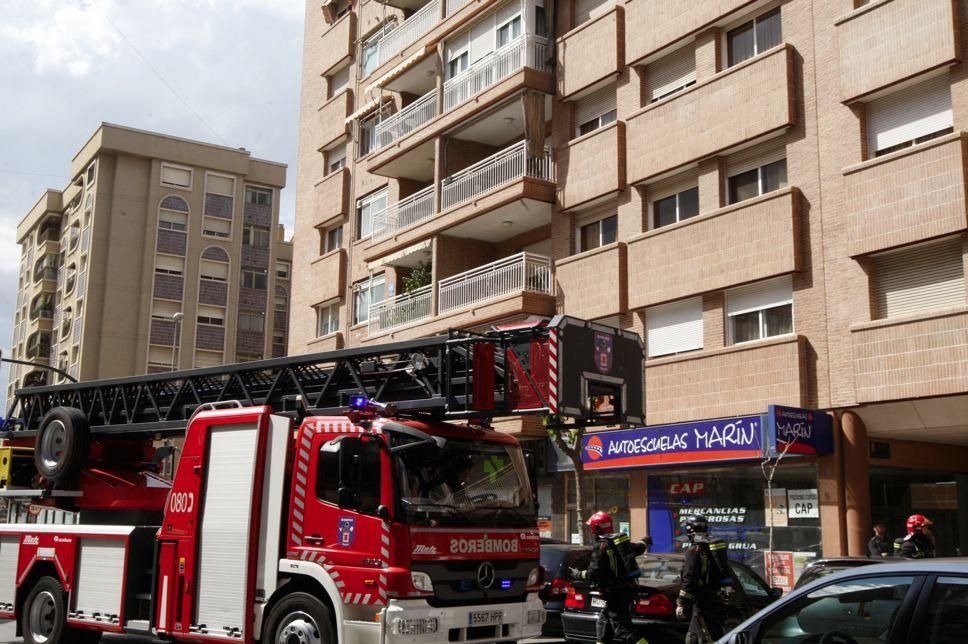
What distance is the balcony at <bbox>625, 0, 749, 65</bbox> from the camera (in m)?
20.5

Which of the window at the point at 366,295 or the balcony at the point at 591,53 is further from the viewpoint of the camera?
the window at the point at 366,295

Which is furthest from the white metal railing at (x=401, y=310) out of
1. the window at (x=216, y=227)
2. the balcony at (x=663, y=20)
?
the window at (x=216, y=227)

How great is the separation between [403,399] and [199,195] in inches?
2050

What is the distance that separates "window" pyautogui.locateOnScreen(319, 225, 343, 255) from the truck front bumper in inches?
962

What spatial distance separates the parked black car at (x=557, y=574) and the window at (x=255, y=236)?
50.6 meters

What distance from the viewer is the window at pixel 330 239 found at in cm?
3305

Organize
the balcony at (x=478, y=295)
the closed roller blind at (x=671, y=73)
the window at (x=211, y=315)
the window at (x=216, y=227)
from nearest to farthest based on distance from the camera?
the closed roller blind at (x=671, y=73)
the balcony at (x=478, y=295)
the window at (x=211, y=315)
the window at (x=216, y=227)

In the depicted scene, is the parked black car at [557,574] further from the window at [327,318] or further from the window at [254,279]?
the window at [254,279]

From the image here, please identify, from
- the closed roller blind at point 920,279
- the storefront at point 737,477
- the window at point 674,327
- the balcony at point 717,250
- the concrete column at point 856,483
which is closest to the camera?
the closed roller blind at point 920,279

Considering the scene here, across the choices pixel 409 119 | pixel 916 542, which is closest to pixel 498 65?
pixel 409 119

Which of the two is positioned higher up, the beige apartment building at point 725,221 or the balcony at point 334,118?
the balcony at point 334,118

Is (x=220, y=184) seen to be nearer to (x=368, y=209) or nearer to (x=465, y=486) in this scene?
(x=368, y=209)

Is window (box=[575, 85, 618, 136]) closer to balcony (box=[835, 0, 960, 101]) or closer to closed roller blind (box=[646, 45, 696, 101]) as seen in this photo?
closed roller blind (box=[646, 45, 696, 101])

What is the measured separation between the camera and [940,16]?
16.4 m
